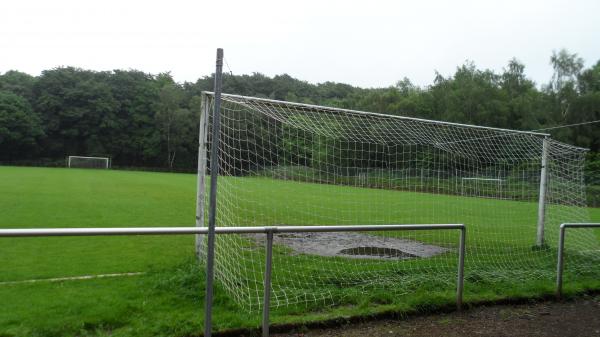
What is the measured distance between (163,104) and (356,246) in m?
61.2

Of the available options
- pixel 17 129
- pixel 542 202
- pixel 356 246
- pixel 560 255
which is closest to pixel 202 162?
pixel 356 246

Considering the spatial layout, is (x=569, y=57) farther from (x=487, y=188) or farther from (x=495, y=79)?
(x=487, y=188)

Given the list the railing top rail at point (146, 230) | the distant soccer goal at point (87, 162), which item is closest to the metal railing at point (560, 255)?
the railing top rail at point (146, 230)

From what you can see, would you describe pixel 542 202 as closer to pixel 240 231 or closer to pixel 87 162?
pixel 240 231

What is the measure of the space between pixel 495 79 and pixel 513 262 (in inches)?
1998

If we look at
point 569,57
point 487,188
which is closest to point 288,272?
point 487,188

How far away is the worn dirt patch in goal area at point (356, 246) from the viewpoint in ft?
28.0

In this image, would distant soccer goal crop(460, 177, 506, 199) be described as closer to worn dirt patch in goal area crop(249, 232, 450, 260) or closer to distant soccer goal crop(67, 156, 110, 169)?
worn dirt patch in goal area crop(249, 232, 450, 260)

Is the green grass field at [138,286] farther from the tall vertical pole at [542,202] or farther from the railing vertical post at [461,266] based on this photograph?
the tall vertical pole at [542,202]

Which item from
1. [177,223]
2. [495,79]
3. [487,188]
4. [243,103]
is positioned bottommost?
[177,223]

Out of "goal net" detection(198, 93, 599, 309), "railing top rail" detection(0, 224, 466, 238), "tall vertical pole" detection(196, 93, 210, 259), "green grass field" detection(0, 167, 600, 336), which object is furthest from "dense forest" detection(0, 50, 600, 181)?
"railing top rail" detection(0, 224, 466, 238)

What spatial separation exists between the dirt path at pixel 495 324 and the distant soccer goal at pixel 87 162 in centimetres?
5729

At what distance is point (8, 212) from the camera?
12172 millimetres

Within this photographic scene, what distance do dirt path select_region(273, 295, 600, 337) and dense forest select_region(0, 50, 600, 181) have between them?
141ft
